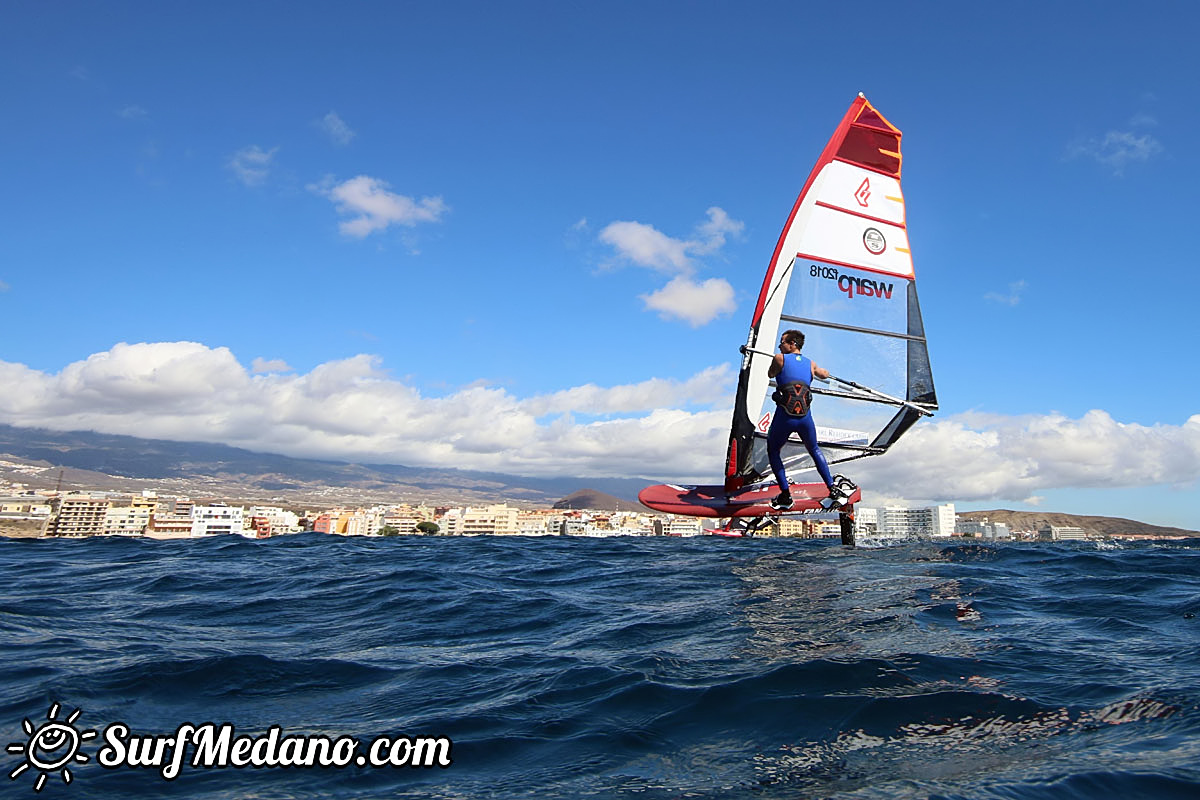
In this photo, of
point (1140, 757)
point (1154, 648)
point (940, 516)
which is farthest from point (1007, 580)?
point (940, 516)

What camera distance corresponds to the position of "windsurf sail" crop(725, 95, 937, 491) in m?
15.4

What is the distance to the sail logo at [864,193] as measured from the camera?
16.5 m

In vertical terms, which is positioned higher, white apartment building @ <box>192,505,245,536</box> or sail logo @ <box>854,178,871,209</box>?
sail logo @ <box>854,178,871,209</box>

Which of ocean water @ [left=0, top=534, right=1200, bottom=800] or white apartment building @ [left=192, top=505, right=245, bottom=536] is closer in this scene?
ocean water @ [left=0, top=534, right=1200, bottom=800]

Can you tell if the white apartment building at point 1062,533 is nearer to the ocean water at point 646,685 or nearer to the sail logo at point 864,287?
the sail logo at point 864,287

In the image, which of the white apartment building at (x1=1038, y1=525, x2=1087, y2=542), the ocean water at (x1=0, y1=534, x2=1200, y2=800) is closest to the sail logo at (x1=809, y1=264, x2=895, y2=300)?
the ocean water at (x1=0, y1=534, x2=1200, y2=800)

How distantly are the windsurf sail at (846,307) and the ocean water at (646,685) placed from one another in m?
6.78

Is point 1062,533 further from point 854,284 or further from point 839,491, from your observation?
point 839,491

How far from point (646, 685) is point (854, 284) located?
13.5m

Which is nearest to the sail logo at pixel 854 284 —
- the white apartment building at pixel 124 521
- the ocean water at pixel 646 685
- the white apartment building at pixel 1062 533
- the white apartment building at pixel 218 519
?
the ocean water at pixel 646 685

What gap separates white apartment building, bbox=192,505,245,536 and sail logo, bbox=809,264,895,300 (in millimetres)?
116421

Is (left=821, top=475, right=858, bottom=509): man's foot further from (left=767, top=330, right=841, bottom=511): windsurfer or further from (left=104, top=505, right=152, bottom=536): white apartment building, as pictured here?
(left=104, top=505, right=152, bottom=536): white apartment building

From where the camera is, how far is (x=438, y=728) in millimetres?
3998

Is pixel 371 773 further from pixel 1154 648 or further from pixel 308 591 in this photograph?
pixel 308 591
